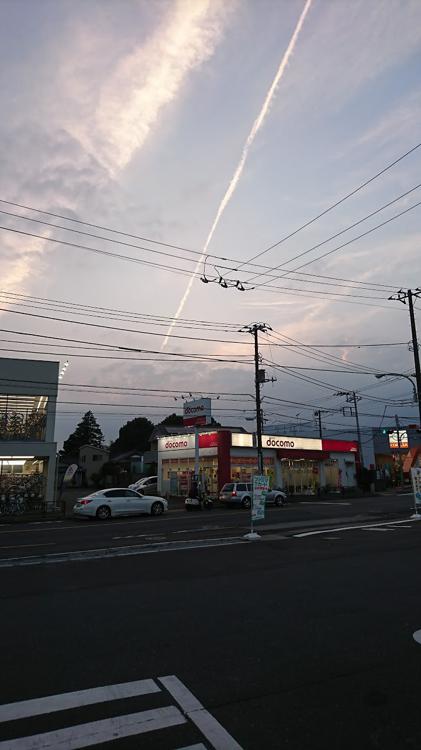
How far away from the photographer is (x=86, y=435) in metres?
112

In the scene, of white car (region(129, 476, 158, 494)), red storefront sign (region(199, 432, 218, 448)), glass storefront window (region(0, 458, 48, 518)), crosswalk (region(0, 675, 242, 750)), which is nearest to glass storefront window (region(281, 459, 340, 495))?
red storefront sign (region(199, 432, 218, 448))

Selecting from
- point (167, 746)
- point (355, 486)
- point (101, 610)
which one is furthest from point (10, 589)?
point (355, 486)

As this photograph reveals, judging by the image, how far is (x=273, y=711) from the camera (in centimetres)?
381

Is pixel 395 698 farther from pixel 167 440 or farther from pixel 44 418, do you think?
pixel 167 440

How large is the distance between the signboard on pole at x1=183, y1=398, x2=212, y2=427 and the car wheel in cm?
1826

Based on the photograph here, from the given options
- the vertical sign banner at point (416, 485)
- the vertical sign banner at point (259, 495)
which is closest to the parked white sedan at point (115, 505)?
the vertical sign banner at point (259, 495)

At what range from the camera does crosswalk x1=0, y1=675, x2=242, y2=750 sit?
3.41 meters

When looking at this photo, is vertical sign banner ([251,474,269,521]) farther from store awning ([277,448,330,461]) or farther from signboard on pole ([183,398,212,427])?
store awning ([277,448,330,461])

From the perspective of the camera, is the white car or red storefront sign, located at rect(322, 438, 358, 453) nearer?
the white car

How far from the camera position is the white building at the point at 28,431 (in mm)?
27781

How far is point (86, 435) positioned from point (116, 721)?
111842 millimetres

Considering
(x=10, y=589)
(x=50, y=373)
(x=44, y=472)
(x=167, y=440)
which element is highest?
(x=50, y=373)

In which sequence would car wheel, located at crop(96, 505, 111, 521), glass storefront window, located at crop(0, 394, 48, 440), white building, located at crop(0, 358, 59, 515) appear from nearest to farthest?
car wheel, located at crop(96, 505, 111, 521)
white building, located at crop(0, 358, 59, 515)
glass storefront window, located at crop(0, 394, 48, 440)

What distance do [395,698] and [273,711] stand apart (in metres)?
1.02
